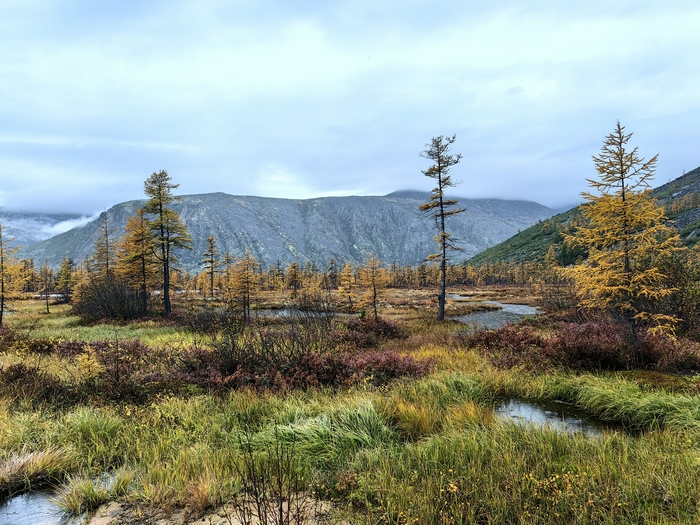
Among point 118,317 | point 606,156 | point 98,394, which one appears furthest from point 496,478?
point 118,317

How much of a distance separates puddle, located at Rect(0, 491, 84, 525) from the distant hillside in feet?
265

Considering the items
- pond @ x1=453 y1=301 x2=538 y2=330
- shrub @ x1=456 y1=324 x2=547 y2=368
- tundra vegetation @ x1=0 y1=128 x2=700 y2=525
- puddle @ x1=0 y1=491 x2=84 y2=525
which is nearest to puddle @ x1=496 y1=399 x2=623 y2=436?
tundra vegetation @ x1=0 y1=128 x2=700 y2=525

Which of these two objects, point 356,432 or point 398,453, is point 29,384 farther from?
point 398,453

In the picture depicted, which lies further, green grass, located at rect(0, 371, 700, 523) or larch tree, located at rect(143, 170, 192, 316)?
larch tree, located at rect(143, 170, 192, 316)

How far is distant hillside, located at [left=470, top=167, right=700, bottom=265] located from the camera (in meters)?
100

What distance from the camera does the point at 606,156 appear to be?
9.96 m

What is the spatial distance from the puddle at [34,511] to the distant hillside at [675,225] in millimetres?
80797

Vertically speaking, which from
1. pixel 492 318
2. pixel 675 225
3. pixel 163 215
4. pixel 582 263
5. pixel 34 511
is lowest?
pixel 492 318

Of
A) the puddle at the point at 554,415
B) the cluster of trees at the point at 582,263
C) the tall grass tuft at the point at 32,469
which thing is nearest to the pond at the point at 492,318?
the cluster of trees at the point at 582,263

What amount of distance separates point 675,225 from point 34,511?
13845 cm

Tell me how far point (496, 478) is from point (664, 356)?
29.0 ft

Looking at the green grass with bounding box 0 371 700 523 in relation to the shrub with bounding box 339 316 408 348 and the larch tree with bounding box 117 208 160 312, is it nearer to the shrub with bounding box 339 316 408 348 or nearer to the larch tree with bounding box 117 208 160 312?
the shrub with bounding box 339 316 408 348

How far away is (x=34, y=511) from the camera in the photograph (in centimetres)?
387

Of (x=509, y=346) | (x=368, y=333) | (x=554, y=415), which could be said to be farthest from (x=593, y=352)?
(x=368, y=333)
